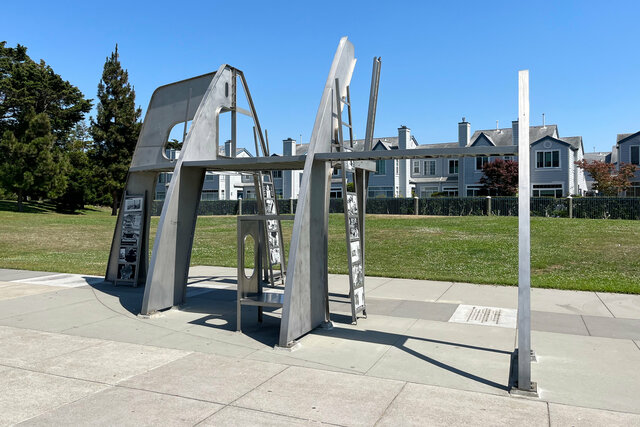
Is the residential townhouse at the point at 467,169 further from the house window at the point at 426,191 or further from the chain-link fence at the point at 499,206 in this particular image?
the chain-link fence at the point at 499,206

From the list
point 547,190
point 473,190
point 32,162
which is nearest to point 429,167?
point 473,190

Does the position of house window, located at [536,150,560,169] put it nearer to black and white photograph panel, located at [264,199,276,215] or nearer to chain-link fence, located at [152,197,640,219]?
chain-link fence, located at [152,197,640,219]

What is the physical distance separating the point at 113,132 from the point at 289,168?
3976 centimetres

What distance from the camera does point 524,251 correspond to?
16.9ft

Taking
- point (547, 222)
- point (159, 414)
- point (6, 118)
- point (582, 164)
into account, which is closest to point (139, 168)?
point (159, 414)

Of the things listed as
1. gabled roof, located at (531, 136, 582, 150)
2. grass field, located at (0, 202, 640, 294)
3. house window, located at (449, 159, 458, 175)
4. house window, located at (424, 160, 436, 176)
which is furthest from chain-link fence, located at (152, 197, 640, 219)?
house window, located at (424, 160, 436, 176)

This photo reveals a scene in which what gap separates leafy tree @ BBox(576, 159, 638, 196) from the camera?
3919 cm

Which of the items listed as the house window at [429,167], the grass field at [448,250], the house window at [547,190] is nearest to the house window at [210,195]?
the house window at [429,167]

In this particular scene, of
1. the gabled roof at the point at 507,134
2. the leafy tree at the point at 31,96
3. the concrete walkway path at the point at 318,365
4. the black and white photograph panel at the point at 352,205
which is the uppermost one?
the leafy tree at the point at 31,96

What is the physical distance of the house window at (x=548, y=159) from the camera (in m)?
40.4

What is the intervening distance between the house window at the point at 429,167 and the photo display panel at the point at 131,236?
129 ft

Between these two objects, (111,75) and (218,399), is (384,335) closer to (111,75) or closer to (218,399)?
(218,399)

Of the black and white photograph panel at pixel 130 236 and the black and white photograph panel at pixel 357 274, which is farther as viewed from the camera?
the black and white photograph panel at pixel 130 236

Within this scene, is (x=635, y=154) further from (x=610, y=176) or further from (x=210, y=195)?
(x=210, y=195)
